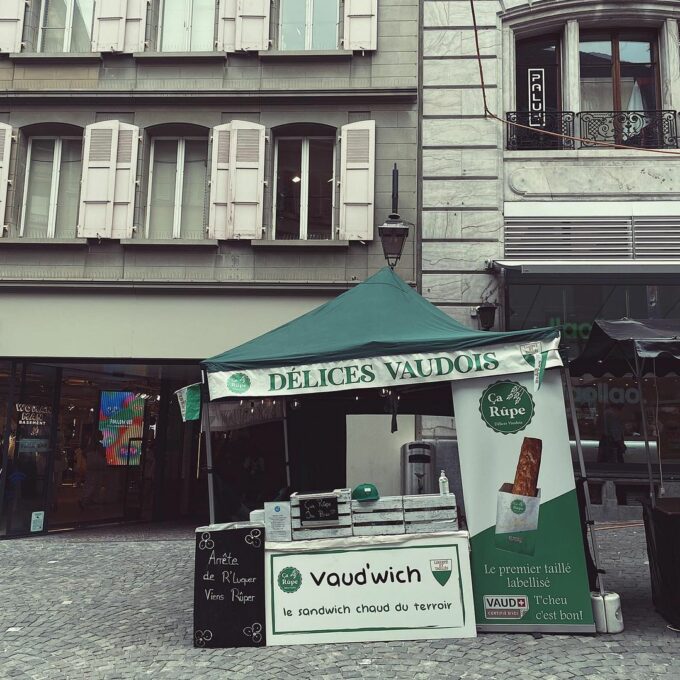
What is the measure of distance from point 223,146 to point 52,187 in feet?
10.7

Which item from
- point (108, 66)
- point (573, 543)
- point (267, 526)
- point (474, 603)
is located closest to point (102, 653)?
point (267, 526)

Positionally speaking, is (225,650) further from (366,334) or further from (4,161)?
(4,161)

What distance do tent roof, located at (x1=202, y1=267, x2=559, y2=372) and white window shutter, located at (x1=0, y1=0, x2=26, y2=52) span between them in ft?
30.6

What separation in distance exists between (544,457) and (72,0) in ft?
39.9

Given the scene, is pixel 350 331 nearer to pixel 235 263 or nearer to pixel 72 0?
pixel 235 263

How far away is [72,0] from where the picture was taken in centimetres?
1269

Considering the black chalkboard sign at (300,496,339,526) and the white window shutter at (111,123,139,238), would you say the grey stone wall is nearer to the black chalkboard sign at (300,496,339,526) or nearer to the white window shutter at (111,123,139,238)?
the white window shutter at (111,123,139,238)

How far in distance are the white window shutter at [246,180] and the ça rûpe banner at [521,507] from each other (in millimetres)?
6849

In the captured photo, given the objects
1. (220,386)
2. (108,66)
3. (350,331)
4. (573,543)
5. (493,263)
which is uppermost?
(108,66)

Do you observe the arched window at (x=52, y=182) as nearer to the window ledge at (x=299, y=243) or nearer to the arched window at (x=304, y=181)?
the window ledge at (x=299, y=243)

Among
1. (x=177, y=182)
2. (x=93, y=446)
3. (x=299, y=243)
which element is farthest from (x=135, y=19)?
(x=93, y=446)

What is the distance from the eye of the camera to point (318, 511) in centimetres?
556

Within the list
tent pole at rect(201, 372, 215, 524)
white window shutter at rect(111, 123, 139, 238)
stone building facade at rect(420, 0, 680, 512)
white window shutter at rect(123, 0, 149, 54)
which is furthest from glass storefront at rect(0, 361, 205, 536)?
white window shutter at rect(123, 0, 149, 54)

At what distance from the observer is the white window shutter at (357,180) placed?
452 inches
